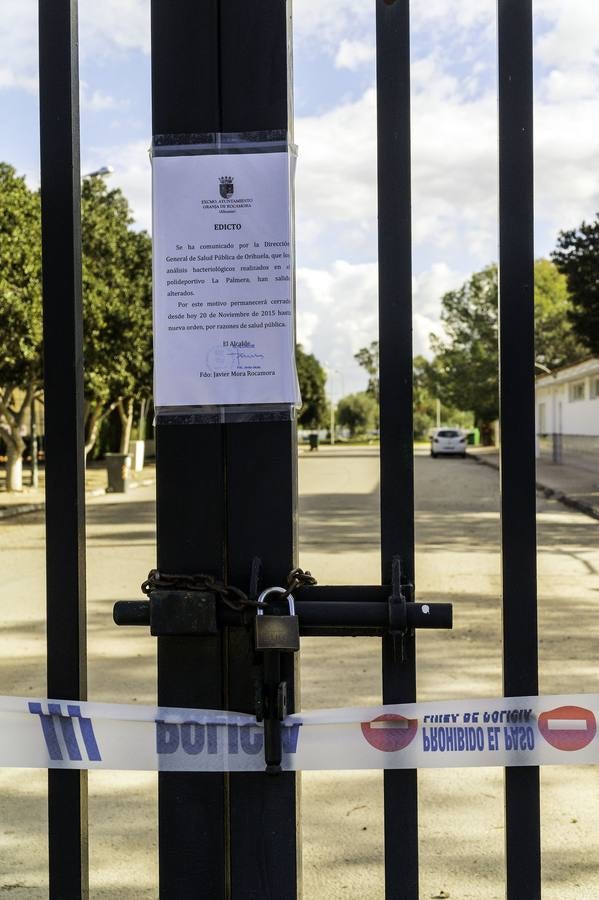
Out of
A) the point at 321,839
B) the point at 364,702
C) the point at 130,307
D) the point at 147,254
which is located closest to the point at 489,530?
the point at 364,702

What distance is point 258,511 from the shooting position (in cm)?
194

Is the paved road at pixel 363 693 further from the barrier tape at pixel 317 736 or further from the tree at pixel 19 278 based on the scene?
the tree at pixel 19 278

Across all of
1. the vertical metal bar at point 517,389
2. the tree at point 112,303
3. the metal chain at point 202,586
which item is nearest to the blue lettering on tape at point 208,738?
the metal chain at point 202,586

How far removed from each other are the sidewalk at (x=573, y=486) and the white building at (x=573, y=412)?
4331mm

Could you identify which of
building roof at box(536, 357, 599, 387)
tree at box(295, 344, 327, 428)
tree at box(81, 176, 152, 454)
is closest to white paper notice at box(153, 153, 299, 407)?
tree at box(81, 176, 152, 454)

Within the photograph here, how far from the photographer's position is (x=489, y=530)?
1680cm

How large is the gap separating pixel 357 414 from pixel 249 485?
106 meters

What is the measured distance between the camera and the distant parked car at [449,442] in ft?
173

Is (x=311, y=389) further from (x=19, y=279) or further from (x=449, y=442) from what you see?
(x=19, y=279)

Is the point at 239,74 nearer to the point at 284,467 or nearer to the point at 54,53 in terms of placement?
the point at 54,53

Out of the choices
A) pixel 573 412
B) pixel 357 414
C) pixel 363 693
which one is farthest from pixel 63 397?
pixel 357 414

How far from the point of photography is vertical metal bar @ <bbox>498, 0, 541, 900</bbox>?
74.8 inches

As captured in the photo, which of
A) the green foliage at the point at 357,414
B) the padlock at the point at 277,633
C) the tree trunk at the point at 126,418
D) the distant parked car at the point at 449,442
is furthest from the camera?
the green foliage at the point at 357,414

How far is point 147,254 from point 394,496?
3375 centimetres
